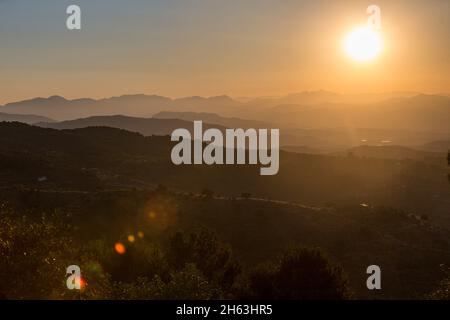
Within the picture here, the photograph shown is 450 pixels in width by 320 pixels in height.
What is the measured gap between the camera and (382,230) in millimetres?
66562

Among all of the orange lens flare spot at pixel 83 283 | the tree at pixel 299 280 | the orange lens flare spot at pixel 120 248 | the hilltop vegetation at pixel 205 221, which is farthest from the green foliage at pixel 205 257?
the orange lens flare spot at pixel 83 283

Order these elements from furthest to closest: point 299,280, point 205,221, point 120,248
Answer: point 205,221, point 120,248, point 299,280

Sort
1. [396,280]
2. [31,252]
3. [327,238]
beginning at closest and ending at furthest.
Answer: [31,252] < [396,280] < [327,238]

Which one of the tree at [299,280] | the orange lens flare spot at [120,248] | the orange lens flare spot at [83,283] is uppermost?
the orange lens flare spot at [83,283]

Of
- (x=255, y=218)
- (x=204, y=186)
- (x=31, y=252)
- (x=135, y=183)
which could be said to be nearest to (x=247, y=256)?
(x=255, y=218)

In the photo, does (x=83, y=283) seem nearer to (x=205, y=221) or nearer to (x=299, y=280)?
(x=299, y=280)

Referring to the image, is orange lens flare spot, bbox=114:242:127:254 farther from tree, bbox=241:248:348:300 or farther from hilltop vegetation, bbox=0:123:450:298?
tree, bbox=241:248:348:300

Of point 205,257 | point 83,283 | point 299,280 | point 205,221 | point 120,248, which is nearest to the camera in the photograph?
point 83,283

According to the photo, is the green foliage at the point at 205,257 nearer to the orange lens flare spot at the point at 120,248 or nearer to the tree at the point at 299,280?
the orange lens flare spot at the point at 120,248

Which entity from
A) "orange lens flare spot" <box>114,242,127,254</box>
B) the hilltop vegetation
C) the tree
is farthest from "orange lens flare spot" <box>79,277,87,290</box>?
the tree

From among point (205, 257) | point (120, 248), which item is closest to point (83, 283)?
point (120, 248)

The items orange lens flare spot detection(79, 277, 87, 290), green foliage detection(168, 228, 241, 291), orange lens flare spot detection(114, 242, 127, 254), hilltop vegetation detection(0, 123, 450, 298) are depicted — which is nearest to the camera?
orange lens flare spot detection(79, 277, 87, 290)

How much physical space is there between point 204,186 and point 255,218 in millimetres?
44703
